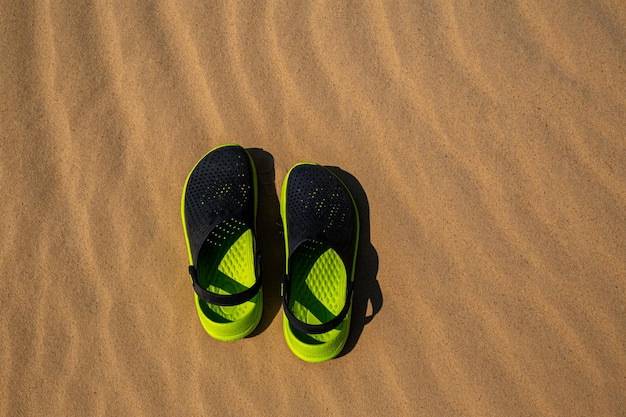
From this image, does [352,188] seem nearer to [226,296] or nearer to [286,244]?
[286,244]

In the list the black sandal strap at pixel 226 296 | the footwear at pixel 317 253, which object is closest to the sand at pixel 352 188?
the footwear at pixel 317 253

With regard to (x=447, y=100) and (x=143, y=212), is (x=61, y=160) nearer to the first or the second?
(x=143, y=212)

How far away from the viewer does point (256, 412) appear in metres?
2.40

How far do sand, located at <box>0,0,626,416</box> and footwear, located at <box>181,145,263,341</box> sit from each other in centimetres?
13

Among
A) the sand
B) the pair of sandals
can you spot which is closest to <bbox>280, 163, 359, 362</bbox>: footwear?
the pair of sandals

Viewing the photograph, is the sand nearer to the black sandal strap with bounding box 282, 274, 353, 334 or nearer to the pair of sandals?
the pair of sandals

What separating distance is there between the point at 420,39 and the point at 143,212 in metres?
1.63

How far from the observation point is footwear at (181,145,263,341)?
2340mm

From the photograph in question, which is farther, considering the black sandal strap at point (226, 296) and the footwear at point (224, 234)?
the footwear at point (224, 234)

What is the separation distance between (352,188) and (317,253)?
0.38 metres

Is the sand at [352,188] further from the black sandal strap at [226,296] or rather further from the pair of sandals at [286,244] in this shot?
the black sandal strap at [226,296]

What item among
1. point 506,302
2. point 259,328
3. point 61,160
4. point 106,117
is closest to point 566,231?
point 506,302

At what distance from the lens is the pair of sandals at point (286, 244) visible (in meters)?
2.34

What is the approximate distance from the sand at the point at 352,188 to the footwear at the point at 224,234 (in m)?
0.13
